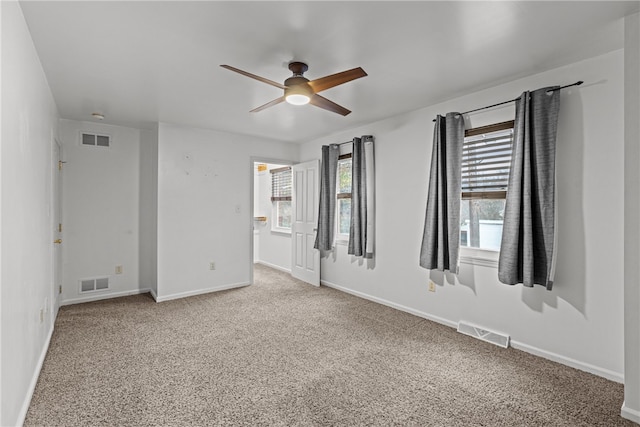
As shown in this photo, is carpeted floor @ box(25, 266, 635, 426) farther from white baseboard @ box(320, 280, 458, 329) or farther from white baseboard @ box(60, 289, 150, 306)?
white baseboard @ box(60, 289, 150, 306)

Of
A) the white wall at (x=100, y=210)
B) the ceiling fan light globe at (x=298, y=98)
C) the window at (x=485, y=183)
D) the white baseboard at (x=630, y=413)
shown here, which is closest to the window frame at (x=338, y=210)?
the window at (x=485, y=183)

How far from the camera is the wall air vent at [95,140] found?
430cm

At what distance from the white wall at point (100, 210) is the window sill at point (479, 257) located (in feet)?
14.3

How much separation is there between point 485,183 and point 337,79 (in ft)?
5.96

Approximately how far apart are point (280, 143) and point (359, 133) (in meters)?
1.58

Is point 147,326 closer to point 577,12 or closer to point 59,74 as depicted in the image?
point 59,74

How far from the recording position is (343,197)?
487 centimetres

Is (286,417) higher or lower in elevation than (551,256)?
lower

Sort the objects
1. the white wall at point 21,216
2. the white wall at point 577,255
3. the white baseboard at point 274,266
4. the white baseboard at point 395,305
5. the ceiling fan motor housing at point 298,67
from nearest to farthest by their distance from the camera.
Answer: the white wall at point 21,216 → the white wall at point 577,255 → the ceiling fan motor housing at point 298,67 → the white baseboard at point 395,305 → the white baseboard at point 274,266

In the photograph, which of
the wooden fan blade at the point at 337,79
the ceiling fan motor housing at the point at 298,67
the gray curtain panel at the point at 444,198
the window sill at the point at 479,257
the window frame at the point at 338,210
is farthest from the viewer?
the window frame at the point at 338,210

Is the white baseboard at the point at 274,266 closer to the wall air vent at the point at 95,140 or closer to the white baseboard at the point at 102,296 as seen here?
the white baseboard at the point at 102,296

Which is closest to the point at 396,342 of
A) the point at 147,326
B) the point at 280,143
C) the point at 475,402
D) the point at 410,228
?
the point at 475,402

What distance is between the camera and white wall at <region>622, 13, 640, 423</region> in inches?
77.4

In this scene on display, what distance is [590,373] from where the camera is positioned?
250 centimetres
